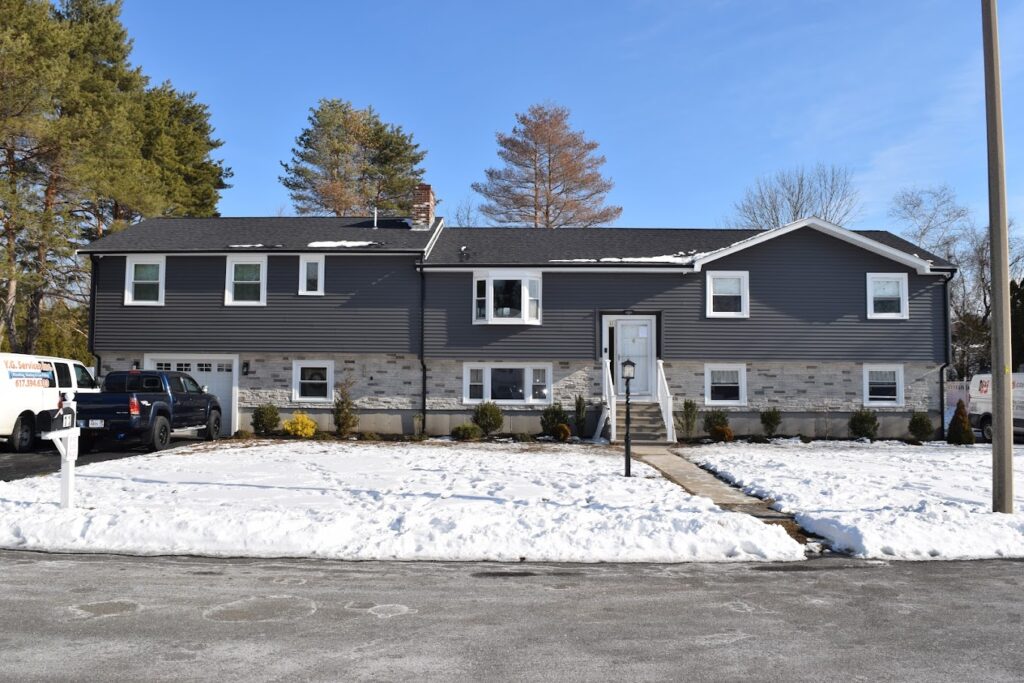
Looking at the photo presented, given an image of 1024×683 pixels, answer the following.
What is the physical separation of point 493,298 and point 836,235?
10201 millimetres

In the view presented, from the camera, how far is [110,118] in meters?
28.5

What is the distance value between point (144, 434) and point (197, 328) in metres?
6.11

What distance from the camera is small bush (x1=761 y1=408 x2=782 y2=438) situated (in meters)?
21.0

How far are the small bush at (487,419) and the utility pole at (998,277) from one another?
1334 centimetres

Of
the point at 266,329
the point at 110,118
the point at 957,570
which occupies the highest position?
the point at 110,118

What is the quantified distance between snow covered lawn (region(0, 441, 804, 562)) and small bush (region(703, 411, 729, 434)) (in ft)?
27.7

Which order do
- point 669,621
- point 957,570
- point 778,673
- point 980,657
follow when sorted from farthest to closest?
1. point 957,570
2. point 669,621
3. point 980,657
4. point 778,673

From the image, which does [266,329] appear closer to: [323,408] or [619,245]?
[323,408]

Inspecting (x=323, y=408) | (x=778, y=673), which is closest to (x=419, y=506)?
(x=778, y=673)

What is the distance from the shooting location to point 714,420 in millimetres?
20875

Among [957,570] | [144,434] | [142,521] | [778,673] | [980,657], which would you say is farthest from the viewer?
[144,434]

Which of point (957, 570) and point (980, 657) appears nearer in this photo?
point (980, 657)

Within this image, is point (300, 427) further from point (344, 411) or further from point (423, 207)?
point (423, 207)

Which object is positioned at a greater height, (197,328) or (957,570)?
(197,328)
